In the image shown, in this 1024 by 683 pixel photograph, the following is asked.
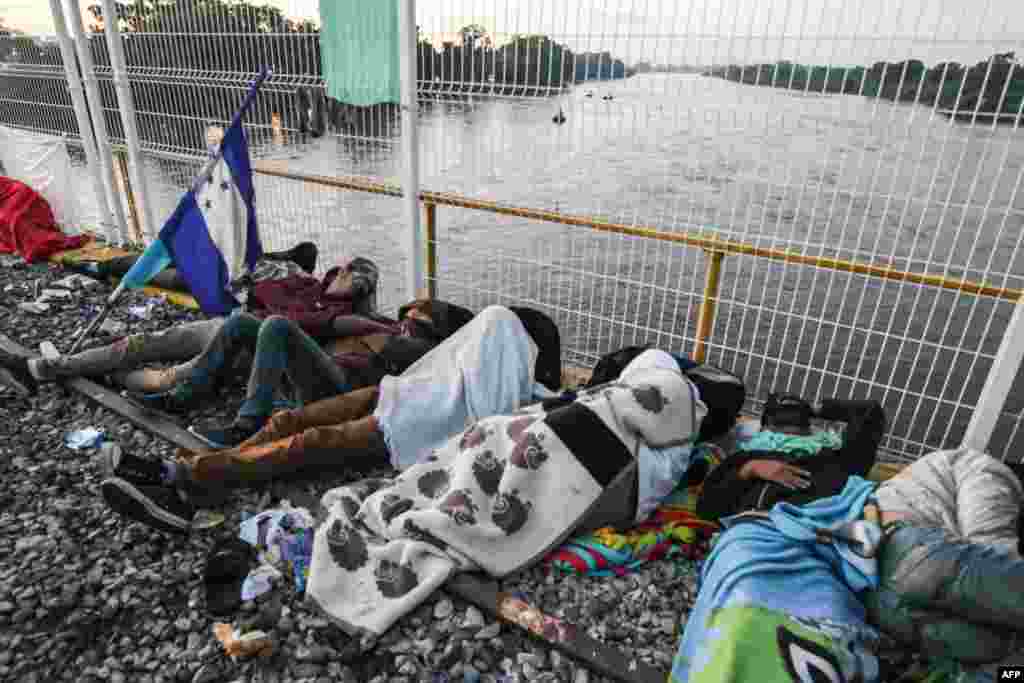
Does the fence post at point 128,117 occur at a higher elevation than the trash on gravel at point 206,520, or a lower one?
higher

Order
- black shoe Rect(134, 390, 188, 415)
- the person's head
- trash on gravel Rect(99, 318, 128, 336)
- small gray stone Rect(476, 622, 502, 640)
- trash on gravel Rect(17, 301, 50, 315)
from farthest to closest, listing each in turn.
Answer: trash on gravel Rect(17, 301, 50, 315)
trash on gravel Rect(99, 318, 128, 336)
black shoe Rect(134, 390, 188, 415)
the person's head
small gray stone Rect(476, 622, 502, 640)

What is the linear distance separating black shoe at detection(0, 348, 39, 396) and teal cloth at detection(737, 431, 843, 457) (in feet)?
13.1

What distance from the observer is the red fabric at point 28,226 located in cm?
609

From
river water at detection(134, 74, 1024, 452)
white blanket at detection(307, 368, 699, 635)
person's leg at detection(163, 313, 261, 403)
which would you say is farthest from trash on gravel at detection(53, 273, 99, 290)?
white blanket at detection(307, 368, 699, 635)

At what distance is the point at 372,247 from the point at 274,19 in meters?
1.71

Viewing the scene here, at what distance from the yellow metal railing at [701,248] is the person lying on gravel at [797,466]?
2.11 ft

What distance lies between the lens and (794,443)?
9.40 ft

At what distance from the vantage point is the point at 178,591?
7.72 feet

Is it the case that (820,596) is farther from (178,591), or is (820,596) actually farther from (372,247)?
(372,247)

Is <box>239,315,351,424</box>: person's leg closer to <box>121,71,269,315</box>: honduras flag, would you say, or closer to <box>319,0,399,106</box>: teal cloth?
<box>121,71,269,315</box>: honduras flag

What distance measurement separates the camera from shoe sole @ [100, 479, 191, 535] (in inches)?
96.0

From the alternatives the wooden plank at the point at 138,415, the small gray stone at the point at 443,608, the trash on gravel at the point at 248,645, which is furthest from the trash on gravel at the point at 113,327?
the small gray stone at the point at 443,608

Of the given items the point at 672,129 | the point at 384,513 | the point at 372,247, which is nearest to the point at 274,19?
the point at 372,247

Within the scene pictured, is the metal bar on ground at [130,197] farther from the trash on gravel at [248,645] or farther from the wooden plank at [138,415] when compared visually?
the trash on gravel at [248,645]
